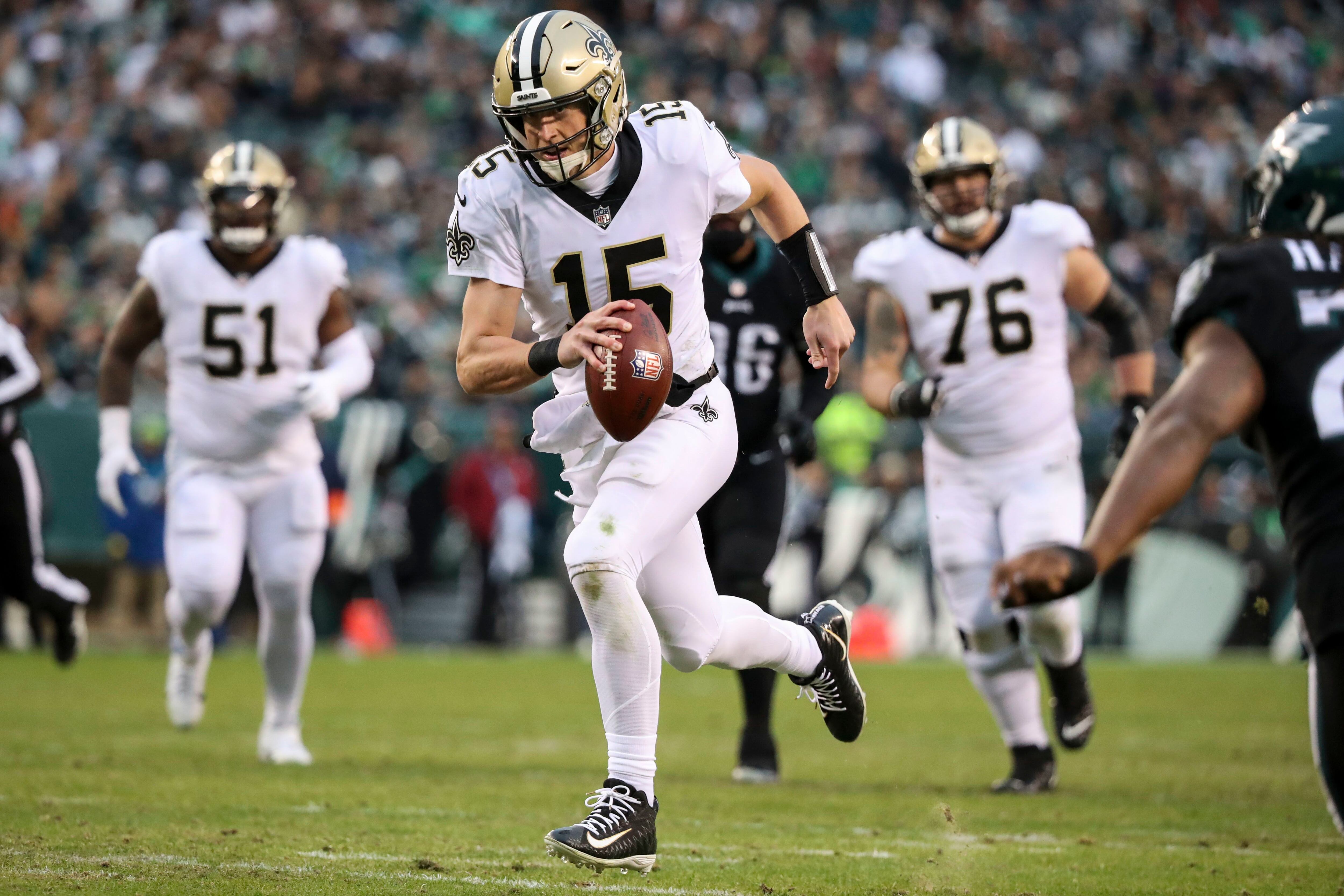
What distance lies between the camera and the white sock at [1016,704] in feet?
19.7

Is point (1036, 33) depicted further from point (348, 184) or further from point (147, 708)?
point (147, 708)

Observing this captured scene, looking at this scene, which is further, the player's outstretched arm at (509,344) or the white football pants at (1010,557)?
the white football pants at (1010,557)

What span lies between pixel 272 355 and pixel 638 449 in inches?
117

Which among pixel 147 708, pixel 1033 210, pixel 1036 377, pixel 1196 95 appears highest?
pixel 1196 95

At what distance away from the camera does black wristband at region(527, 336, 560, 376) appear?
12.5 ft

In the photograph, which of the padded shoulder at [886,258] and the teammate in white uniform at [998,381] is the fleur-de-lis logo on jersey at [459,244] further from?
the padded shoulder at [886,258]

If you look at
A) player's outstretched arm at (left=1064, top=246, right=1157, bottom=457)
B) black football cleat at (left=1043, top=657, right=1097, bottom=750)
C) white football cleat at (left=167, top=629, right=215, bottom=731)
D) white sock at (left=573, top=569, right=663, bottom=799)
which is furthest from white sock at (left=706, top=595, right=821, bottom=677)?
white football cleat at (left=167, top=629, right=215, bottom=731)

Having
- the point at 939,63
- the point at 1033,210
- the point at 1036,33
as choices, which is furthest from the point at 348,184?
the point at 1033,210

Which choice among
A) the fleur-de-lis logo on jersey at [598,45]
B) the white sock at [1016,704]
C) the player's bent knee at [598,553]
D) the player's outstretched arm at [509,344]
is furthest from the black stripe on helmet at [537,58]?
the white sock at [1016,704]

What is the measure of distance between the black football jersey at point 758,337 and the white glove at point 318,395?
1.45 metres

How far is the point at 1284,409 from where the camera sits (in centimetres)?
298

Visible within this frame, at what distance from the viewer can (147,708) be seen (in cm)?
870

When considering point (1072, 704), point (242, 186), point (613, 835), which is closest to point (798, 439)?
point (1072, 704)

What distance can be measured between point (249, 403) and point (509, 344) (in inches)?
114
